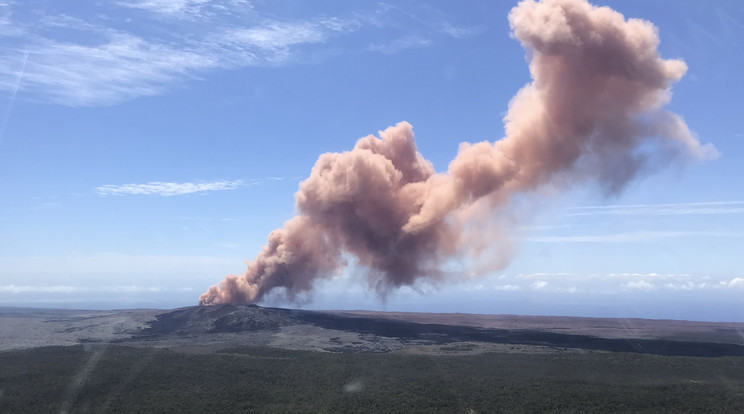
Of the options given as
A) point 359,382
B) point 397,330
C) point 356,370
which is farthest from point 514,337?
point 359,382

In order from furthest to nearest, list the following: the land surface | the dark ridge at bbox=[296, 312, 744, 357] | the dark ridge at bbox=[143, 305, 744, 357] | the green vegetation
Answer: the dark ridge at bbox=[143, 305, 744, 357] → the dark ridge at bbox=[296, 312, 744, 357] → the land surface → the green vegetation

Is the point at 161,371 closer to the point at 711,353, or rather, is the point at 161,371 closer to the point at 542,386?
the point at 542,386

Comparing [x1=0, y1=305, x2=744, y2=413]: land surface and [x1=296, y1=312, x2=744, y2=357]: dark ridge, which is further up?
[x1=296, y1=312, x2=744, y2=357]: dark ridge

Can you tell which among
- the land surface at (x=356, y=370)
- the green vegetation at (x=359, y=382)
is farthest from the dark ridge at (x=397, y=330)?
the green vegetation at (x=359, y=382)

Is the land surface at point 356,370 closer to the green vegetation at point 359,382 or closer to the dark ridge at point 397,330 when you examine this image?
the green vegetation at point 359,382

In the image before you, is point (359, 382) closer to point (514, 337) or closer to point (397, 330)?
point (514, 337)

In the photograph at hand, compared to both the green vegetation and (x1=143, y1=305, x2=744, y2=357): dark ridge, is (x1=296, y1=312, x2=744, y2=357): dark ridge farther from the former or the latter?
the green vegetation

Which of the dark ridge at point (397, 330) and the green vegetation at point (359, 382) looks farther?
the dark ridge at point (397, 330)

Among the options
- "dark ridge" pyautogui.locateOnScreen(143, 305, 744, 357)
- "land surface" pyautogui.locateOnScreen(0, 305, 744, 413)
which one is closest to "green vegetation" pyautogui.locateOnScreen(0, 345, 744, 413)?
→ "land surface" pyautogui.locateOnScreen(0, 305, 744, 413)
